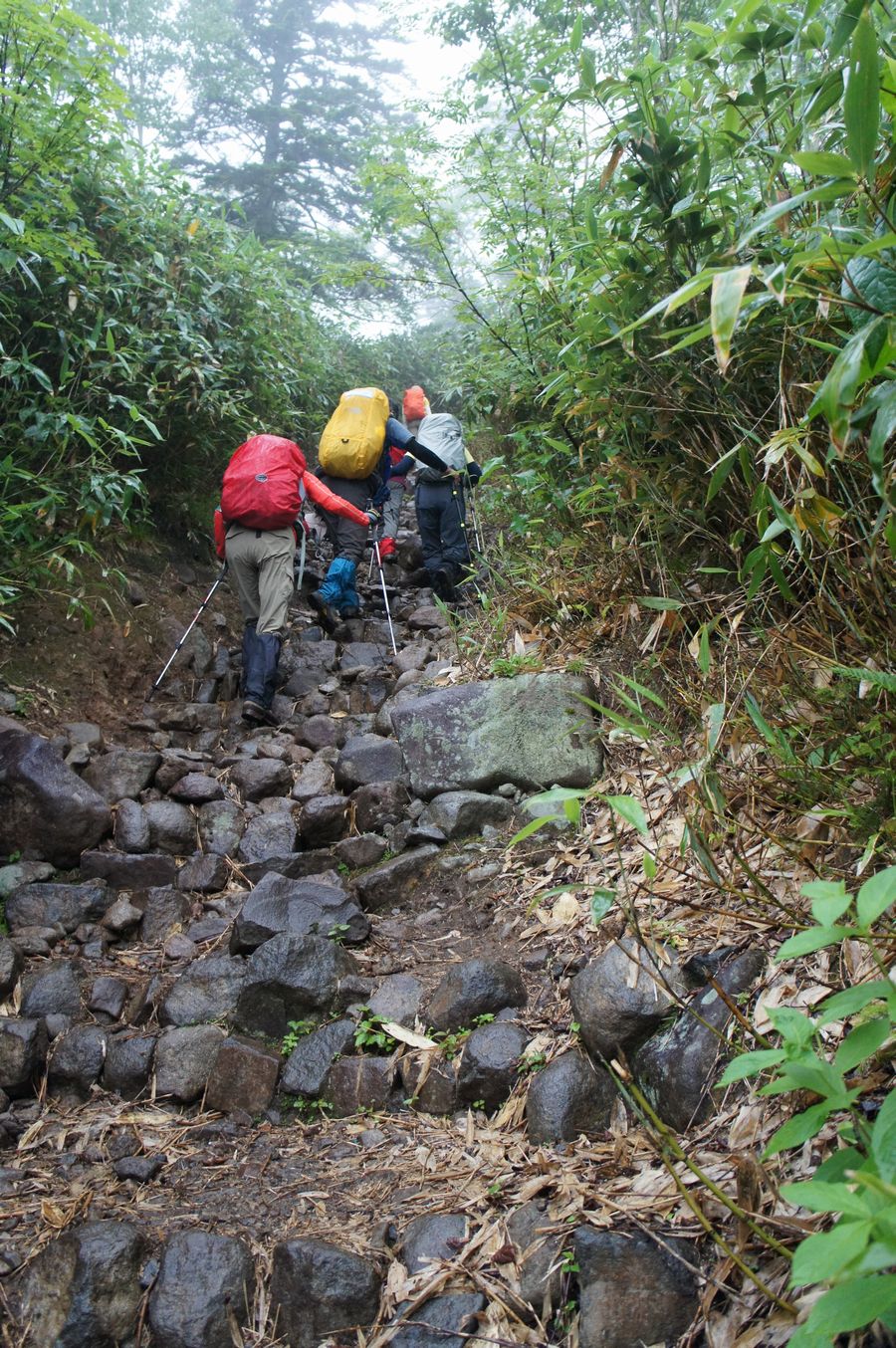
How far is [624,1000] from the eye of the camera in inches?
104

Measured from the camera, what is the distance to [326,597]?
8.63 meters

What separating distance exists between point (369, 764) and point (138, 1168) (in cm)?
282

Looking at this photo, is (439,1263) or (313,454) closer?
(439,1263)

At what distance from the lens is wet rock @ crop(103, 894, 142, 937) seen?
14.4 ft

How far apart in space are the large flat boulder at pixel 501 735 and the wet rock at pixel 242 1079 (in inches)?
74.4

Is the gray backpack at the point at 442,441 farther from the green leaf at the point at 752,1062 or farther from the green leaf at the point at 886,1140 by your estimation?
the green leaf at the point at 886,1140

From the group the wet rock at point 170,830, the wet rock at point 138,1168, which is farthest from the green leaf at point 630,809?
the wet rock at point 170,830

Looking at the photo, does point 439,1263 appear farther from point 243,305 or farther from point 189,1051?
point 243,305

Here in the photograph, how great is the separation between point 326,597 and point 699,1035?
6743 mm

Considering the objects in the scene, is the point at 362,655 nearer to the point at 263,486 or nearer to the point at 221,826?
the point at 263,486

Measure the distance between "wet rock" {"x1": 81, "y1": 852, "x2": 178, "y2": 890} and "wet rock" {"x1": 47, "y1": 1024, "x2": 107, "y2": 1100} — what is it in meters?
1.24

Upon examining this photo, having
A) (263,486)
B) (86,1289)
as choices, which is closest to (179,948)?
(86,1289)

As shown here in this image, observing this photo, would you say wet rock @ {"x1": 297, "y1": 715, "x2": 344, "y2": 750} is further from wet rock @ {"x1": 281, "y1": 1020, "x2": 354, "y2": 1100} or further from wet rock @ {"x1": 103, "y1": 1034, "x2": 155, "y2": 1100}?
wet rock @ {"x1": 281, "y1": 1020, "x2": 354, "y2": 1100}

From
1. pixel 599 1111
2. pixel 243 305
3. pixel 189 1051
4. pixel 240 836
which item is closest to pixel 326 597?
pixel 243 305
